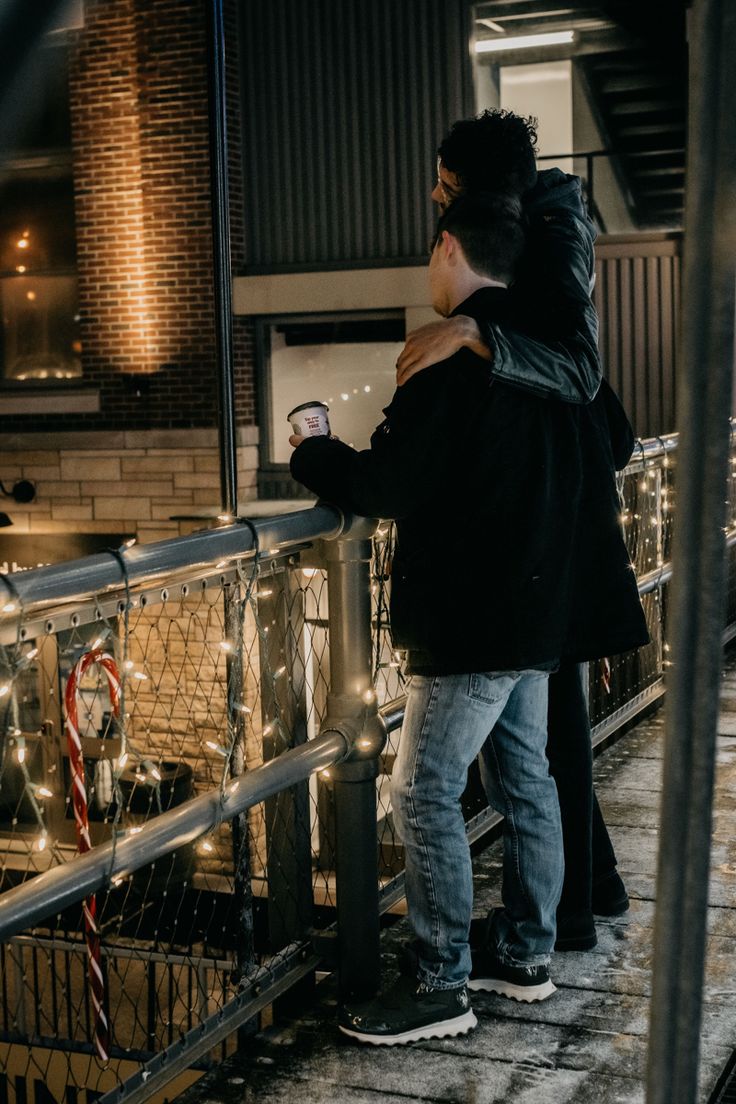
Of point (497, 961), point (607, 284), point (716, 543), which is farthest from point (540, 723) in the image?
point (607, 284)

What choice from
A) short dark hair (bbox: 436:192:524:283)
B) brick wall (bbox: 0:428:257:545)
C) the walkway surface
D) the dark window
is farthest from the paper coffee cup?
the dark window

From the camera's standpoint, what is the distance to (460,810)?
2.76 m

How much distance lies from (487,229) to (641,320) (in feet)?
29.9

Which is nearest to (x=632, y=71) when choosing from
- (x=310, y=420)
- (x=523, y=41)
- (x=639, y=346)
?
(x=523, y=41)

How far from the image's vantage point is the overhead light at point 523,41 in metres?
11.0

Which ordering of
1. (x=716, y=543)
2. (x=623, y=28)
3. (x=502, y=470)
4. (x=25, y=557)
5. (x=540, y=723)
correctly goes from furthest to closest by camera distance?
(x=25, y=557)
(x=623, y=28)
(x=540, y=723)
(x=502, y=470)
(x=716, y=543)

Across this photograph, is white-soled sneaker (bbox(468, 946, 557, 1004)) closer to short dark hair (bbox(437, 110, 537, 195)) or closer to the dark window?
short dark hair (bbox(437, 110, 537, 195))

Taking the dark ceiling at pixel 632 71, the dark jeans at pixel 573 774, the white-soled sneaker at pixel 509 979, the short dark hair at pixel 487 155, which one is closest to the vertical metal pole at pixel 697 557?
the short dark hair at pixel 487 155

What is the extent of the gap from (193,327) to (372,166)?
81.1 inches

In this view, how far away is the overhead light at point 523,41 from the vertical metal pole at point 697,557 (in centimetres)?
1055

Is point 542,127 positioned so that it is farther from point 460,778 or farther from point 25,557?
point 460,778

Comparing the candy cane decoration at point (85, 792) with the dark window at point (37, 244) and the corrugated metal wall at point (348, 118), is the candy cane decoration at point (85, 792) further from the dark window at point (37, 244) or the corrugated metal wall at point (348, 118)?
the dark window at point (37, 244)

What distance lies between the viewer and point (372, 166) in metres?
11.2

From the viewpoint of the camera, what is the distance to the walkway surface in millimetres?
2609
